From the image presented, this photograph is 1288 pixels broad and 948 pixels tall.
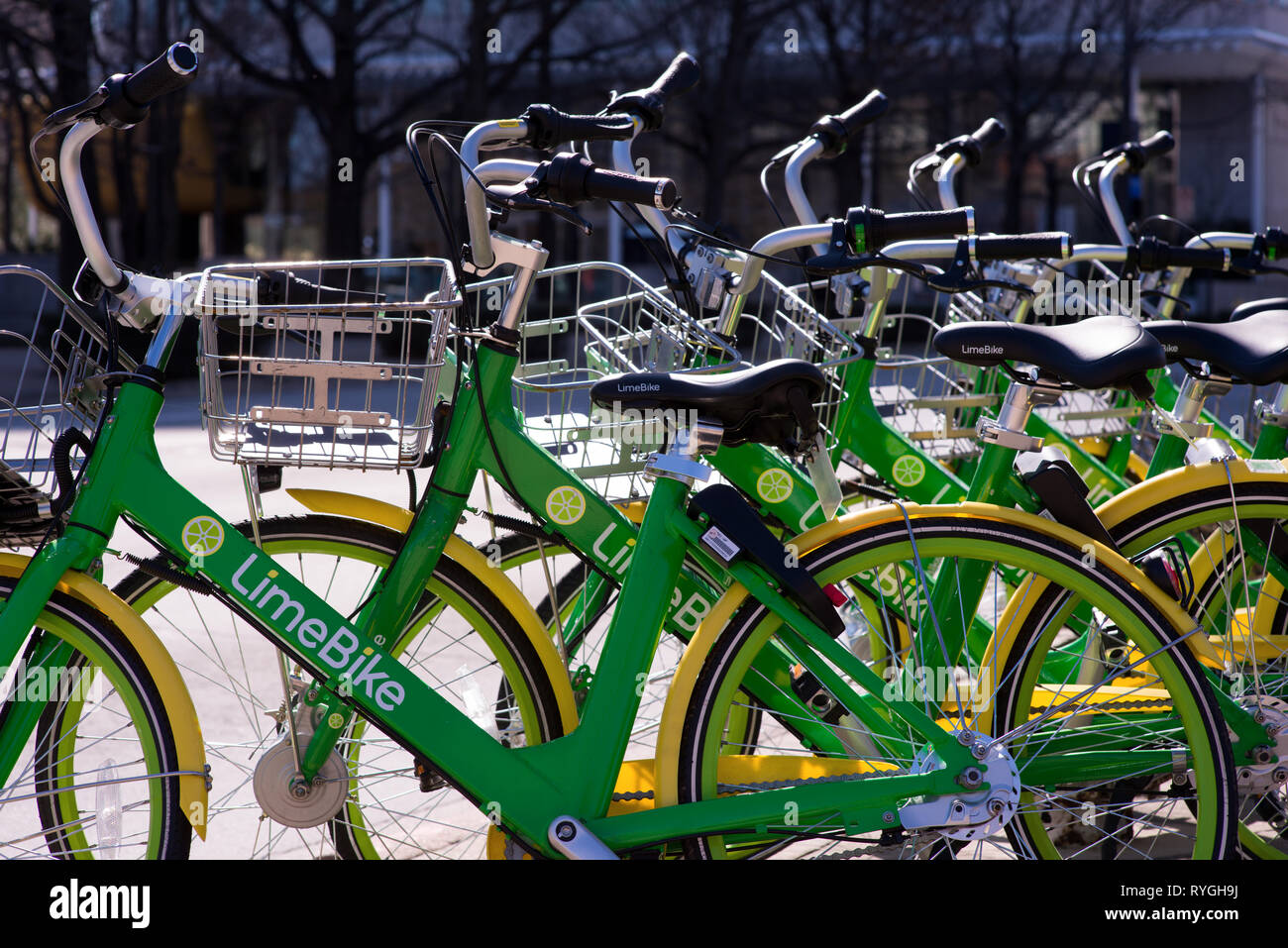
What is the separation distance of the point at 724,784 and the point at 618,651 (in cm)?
34

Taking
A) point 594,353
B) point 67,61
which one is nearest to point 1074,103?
point 67,61

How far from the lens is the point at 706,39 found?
1670 centimetres

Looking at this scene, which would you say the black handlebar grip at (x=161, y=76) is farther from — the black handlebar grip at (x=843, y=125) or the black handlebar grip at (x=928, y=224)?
the black handlebar grip at (x=843, y=125)

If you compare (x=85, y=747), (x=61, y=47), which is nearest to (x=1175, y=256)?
(x=85, y=747)

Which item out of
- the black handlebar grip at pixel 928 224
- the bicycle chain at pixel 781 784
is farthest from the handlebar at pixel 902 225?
the bicycle chain at pixel 781 784

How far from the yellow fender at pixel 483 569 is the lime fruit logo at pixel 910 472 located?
139 cm

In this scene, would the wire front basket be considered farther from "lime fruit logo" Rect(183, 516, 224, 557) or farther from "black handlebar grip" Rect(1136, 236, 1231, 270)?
"lime fruit logo" Rect(183, 516, 224, 557)

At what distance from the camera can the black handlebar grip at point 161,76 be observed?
7.24 ft

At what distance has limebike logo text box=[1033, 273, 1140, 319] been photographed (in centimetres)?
445

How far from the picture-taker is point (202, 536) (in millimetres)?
2434

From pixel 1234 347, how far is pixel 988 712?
0.99m

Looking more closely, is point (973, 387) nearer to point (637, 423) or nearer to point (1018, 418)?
point (1018, 418)

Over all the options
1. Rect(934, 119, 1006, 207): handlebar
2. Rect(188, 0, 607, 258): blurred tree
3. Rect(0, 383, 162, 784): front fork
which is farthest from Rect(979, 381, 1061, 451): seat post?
Rect(188, 0, 607, 258): blurred tree
